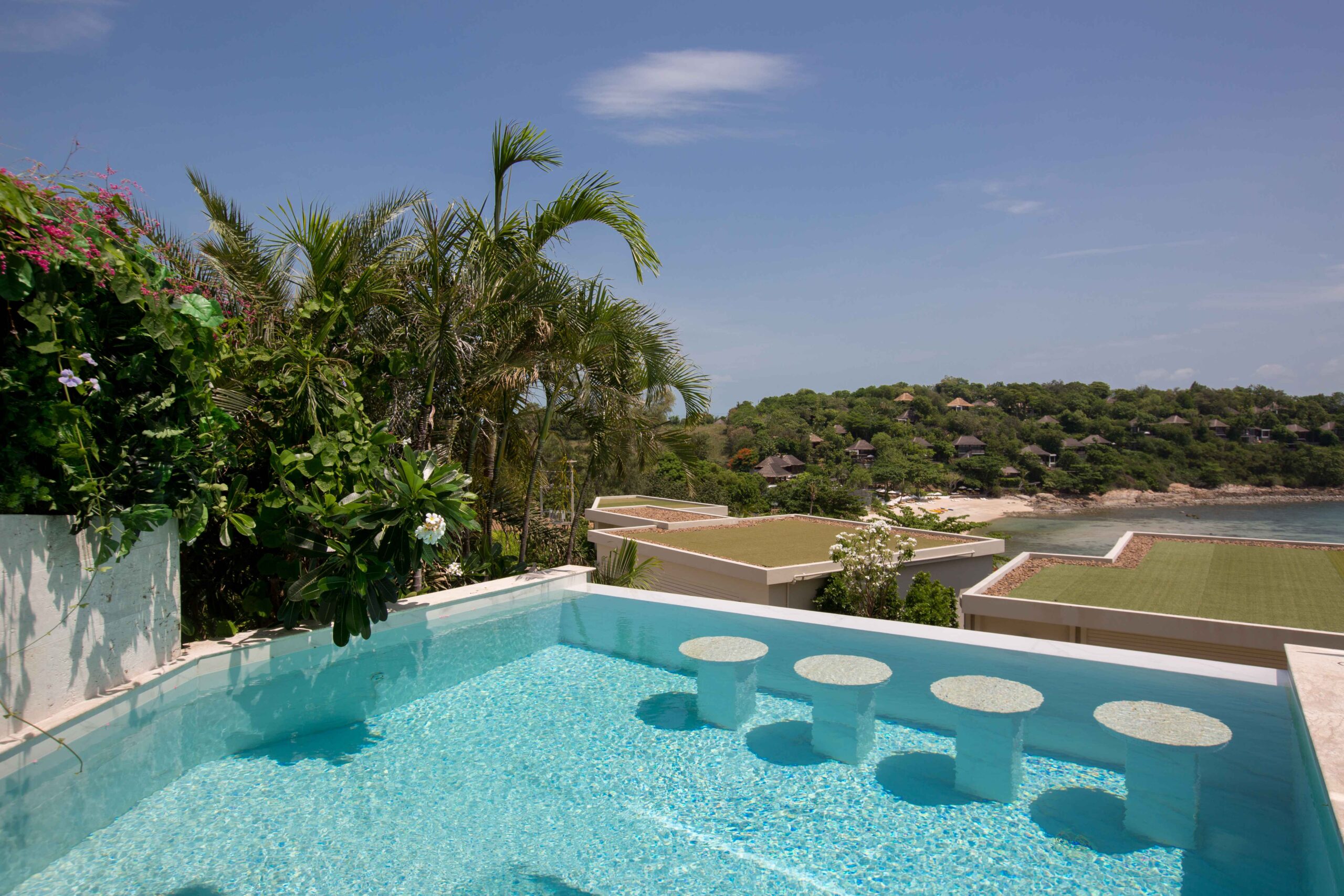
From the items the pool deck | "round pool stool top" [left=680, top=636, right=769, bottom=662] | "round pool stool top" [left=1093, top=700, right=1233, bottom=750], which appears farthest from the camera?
"round pool stool top" [left=680, top=636, right=769, bottom=662]

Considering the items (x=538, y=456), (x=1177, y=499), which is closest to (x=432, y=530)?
(x=538, y=456)

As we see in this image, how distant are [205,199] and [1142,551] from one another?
14030mm

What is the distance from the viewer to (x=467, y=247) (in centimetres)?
649

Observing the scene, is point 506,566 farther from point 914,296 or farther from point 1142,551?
point 914,296

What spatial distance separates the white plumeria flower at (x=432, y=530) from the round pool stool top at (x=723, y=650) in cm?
170

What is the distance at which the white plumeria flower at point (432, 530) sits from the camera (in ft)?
12.9

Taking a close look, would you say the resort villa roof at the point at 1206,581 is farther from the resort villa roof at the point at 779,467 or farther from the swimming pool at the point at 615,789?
the resort villa roof at the point at 779,467

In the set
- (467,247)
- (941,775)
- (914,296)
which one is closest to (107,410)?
(467,247)

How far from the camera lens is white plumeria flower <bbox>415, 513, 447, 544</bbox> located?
155 inches

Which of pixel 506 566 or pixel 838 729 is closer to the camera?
pixel 838 729

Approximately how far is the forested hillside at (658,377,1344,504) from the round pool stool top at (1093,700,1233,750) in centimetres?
5218

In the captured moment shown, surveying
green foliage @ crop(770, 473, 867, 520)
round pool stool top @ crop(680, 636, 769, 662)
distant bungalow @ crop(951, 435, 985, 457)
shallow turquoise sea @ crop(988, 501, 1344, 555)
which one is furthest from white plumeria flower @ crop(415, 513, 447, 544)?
distant bungalow @ crop(951, 435, 985, 457)

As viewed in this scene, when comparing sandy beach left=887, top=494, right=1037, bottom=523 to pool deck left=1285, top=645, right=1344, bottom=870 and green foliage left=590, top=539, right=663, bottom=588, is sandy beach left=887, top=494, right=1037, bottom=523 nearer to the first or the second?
green foliage left=590, top=539, right=663, bottom=588

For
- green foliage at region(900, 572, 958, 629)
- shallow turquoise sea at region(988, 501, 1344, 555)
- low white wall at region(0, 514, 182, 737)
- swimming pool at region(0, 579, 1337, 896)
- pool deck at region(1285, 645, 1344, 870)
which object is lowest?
shallow turquoise sea at region(988, 501, 1344, 555)
